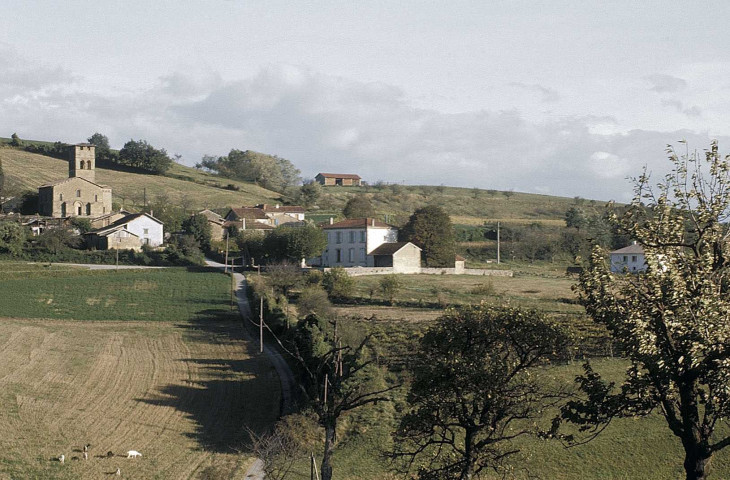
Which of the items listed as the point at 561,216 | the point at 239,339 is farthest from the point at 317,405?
the point at 561,216

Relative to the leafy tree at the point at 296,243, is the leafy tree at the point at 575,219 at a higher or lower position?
higher

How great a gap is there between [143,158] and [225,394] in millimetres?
104938

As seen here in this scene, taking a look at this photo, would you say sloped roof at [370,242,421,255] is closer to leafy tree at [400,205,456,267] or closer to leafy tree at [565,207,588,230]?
leafy tree at [400,205,456,267]

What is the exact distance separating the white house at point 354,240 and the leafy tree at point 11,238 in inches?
1241

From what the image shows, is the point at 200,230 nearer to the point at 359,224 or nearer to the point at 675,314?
the point at 359,224

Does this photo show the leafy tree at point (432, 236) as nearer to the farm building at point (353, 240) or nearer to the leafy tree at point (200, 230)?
the farm building at point (353, 240)

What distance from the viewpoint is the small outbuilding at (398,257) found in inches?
3002

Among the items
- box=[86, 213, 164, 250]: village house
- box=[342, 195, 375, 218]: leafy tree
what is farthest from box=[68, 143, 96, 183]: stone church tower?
box=[342, 195, 375, 218]: leafy tree

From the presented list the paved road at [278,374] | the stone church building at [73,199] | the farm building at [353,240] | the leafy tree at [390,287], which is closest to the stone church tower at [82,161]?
the stone church building at [73,199]

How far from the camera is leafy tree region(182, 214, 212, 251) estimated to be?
86812 millimetres

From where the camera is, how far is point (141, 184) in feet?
404

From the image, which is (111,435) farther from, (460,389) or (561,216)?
(561,216)

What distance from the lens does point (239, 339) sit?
164 feet

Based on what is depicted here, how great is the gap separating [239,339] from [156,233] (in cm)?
4035
